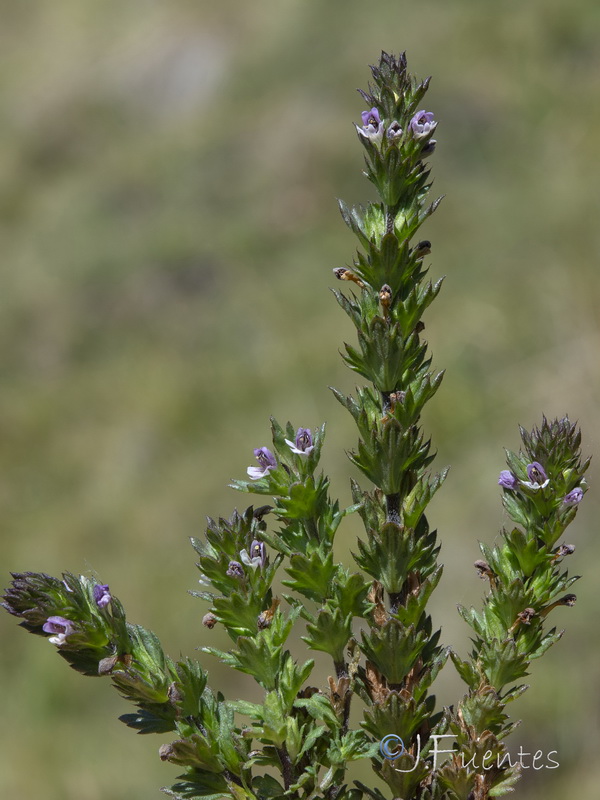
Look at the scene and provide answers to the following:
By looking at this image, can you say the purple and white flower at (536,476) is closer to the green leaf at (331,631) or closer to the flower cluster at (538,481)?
the flower cluster at (538,481)

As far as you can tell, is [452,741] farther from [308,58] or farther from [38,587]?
[308,58]

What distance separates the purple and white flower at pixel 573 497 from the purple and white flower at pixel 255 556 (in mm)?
582

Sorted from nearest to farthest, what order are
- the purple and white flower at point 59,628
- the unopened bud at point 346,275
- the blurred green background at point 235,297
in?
the purple and white flower at point 59,628, the unopened bud at point 346,275, the blurred green background at point 235,297

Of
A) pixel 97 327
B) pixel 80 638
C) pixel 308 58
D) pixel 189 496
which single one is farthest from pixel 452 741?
pixel 308 58

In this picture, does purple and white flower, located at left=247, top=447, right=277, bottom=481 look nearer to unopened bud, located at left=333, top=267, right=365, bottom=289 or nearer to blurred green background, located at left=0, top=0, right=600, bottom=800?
unopened bud, located at left=333, top=267, right=365, bottom=289

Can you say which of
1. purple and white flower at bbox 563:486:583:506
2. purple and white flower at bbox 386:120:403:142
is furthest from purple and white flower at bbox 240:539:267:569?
purple and white flower at bbox 386:120:403:142

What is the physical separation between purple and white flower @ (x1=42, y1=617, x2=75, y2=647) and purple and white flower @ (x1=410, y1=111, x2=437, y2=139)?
1.13m

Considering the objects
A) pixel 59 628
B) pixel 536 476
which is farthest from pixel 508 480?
pixel 59 628

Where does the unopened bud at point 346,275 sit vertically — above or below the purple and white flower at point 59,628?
above

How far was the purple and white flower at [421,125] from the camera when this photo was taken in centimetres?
165

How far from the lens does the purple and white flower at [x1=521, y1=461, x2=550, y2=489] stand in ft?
5.32

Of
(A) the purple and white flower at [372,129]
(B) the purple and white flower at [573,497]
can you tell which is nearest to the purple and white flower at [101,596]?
(B) the purple and white flower at [573,497]

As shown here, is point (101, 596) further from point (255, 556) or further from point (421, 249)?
point (421, 249)

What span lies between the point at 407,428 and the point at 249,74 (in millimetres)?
16440
